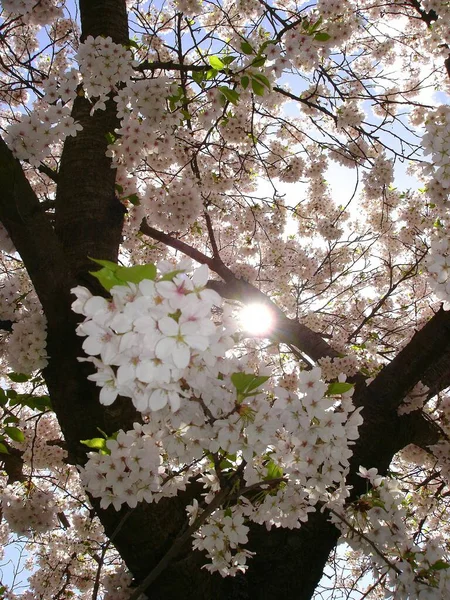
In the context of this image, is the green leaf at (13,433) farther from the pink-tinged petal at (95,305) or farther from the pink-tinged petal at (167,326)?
the pink-tinged petal at (167,326)

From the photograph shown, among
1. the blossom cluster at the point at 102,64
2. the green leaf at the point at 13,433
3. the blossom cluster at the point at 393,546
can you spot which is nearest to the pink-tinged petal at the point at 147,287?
the blossom cluster at the point at 393,546

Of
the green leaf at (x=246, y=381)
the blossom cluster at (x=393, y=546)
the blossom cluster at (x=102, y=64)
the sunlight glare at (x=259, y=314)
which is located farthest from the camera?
the sunlight glare at (x=259, y=314)

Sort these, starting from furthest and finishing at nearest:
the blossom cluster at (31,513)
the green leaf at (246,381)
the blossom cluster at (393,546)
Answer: the blossom cluster at (31,513) < the blossom cluster at (393,546) < the green leaf at (246,381)

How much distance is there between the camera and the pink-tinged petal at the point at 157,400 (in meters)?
0.97

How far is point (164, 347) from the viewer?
Result: 871 millimetres

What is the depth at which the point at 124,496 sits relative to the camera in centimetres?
152

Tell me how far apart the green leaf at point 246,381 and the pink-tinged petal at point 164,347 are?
1.17 feet

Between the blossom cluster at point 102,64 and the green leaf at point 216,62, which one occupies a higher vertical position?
the blossom cluster at point 102,64

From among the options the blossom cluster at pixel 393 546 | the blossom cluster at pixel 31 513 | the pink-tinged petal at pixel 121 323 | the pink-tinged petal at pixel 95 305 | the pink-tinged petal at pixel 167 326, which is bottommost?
the blossom cluster at pixel 393 546

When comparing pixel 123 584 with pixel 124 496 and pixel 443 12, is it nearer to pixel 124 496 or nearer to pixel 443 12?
pixel 124 496

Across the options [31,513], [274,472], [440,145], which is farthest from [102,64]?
[31,513]

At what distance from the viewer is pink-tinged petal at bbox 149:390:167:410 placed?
0.97m

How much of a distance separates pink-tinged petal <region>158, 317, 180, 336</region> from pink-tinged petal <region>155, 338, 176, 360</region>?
0.05 ft

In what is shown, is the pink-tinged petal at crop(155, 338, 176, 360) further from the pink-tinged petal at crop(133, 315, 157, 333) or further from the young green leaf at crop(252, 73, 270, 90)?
the young green leaf at crop(252, 73, 270, 90)
